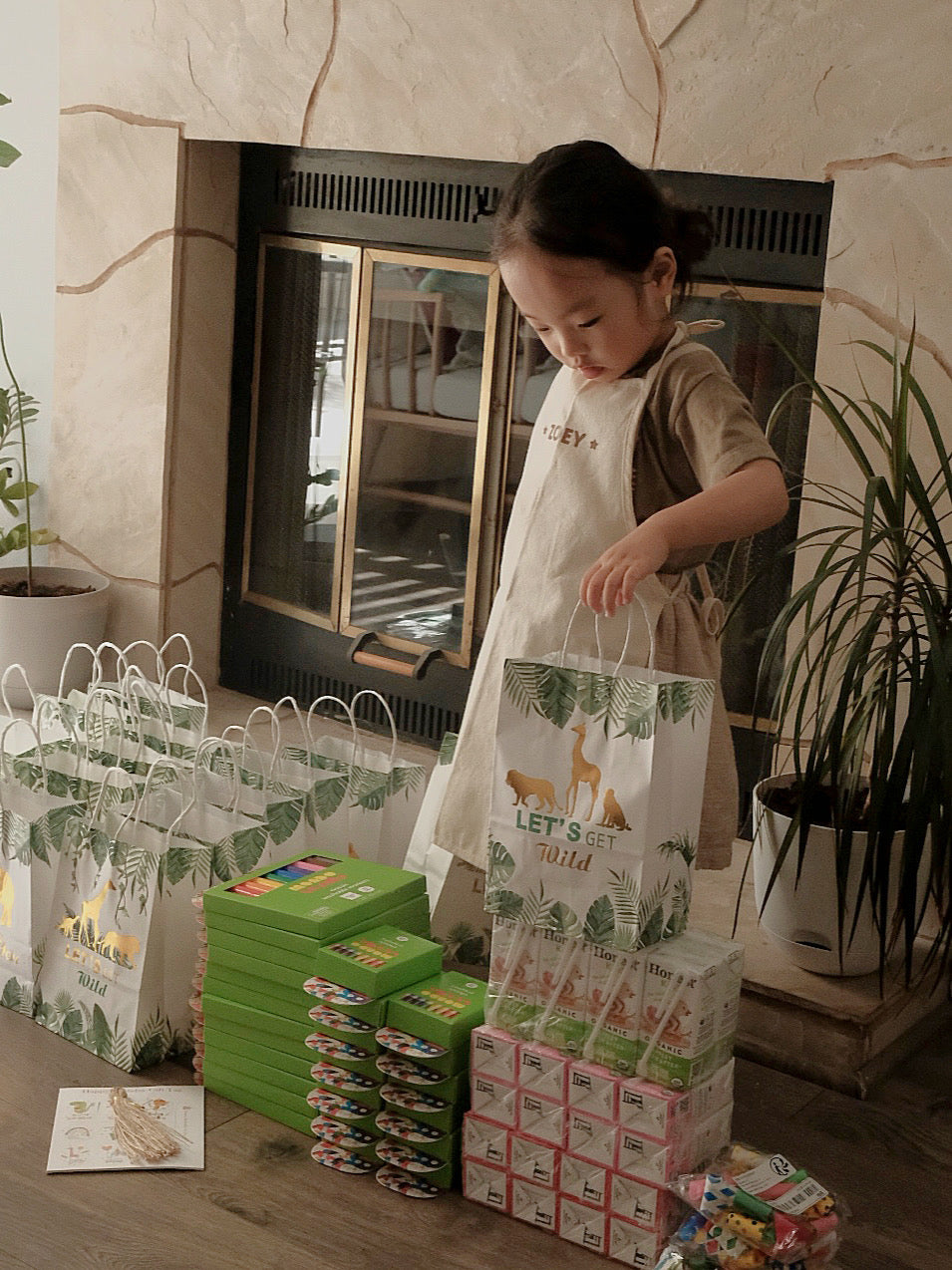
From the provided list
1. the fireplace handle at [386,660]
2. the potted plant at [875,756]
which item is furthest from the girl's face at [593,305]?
the fireplace handle at [386,660]

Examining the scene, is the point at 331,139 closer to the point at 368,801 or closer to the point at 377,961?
the point at 368,801

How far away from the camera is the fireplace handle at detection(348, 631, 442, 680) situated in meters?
2.79

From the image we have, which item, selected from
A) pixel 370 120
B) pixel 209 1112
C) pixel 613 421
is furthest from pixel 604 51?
pixel 209 1112

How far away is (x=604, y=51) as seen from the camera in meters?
2.30

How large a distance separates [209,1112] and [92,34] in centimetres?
218

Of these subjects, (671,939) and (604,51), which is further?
(604,51)

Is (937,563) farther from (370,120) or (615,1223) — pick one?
(370,120)

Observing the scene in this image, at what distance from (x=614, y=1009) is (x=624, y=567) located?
0.44 m

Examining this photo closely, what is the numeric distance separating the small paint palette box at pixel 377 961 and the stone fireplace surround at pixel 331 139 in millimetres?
953

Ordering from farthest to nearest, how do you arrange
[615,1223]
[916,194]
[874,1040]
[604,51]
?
[604,51] → [916,194] → [874,1040] → [615,1223]

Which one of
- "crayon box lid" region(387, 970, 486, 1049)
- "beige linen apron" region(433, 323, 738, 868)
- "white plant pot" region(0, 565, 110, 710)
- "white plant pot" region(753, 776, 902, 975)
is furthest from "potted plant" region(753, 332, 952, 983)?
"white plant pot" region(0, 565, 110, 710)

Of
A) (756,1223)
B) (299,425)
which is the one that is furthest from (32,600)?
(756,1223)

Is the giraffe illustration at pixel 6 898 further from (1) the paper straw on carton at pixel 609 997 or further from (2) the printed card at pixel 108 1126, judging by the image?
(1) the paper straw on carton at pixel 609 997

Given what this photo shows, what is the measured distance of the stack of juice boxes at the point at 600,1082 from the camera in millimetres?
1486
